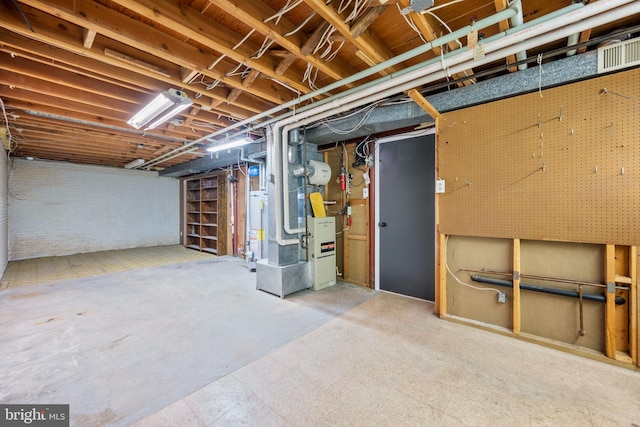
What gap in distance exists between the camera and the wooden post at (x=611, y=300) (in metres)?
2.06

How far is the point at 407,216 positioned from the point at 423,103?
1625mm

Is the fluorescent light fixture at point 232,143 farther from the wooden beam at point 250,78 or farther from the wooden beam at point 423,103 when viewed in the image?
the wooden beam at point 423,103

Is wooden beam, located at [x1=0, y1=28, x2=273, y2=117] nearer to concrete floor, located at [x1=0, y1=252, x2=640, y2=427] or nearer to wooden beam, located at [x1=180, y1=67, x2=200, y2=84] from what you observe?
wooden beam, located at [x1=180, y1=67, x2=200, y2=84]

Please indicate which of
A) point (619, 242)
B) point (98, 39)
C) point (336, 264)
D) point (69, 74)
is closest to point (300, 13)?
point (98, 39)

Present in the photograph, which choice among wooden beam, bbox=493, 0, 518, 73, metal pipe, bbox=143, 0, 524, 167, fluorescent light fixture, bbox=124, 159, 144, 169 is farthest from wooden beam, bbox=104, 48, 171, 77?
fluorescent light fixture, bbox=124, 159, 144, 169

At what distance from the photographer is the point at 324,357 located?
2.16 metres

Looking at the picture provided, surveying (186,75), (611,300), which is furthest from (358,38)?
(611,300)

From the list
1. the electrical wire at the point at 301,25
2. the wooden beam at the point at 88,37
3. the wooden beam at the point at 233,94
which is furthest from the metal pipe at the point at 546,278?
the wooden beam at the point at 88,37

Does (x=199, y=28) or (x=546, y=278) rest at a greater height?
(x=199, y=28)

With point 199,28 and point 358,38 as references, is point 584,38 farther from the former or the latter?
point 199,28

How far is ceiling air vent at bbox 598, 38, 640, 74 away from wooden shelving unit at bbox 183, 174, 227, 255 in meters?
7.01

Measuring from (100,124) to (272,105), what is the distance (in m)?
2.66

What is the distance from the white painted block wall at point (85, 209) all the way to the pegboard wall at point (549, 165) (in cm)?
885

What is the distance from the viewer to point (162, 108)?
9.86ft
